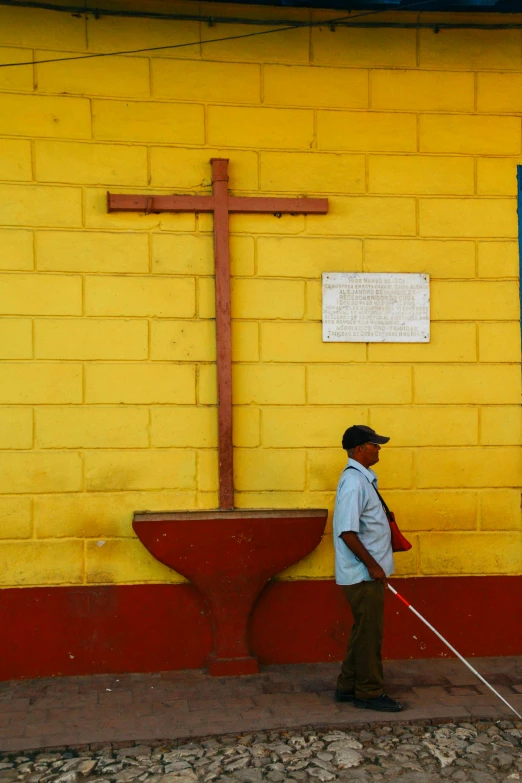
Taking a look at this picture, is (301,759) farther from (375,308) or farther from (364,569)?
(375,308)

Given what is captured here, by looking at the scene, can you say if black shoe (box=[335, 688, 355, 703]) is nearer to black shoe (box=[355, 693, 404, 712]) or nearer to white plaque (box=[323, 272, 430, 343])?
black shoe (box=[355, 693, 404, 712])

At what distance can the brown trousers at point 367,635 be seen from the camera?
502cm

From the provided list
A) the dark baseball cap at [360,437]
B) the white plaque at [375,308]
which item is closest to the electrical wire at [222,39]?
the white plaque at [375,308]

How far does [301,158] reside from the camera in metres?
5.94

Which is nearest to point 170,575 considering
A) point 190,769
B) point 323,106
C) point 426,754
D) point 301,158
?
point 190,769

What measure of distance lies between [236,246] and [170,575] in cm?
218

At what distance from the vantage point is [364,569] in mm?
5004

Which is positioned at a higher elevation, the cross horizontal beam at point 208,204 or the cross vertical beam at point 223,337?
the cross horizontal beam at point 208,204

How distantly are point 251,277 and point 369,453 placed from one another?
4.85 feet

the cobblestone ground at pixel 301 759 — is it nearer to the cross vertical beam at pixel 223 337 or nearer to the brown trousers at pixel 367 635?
the brown trousers at pixel 367 635

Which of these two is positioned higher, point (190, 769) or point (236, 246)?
point (236, 246)

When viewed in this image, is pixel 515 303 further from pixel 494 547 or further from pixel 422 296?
pixel 494 547

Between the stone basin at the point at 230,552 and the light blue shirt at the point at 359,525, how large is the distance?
0.56m

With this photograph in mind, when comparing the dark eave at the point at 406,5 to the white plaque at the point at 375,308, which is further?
the white plaque at the point at 375,308
